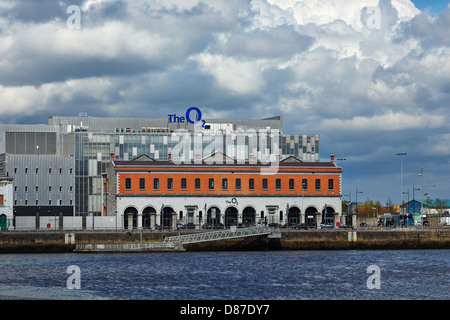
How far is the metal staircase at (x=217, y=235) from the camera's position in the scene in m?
114

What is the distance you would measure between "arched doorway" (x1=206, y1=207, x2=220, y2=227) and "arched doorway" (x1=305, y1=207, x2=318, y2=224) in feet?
46.4

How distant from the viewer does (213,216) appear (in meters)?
136

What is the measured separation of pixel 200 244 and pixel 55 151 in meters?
78.9

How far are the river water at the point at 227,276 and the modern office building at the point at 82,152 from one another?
193 feet

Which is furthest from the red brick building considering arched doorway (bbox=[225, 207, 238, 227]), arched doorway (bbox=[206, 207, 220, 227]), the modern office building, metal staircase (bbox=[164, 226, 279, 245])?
the modern office building

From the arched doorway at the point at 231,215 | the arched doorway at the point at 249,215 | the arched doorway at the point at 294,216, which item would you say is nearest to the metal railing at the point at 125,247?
the arched doorway at the point at 231,215

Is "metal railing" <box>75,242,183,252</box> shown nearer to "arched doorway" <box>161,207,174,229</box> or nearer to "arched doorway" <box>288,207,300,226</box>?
"arched doorway" <box>161,207,174,229</box>

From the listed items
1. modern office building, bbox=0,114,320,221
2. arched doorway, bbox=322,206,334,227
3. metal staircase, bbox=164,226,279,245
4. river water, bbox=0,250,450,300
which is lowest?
river water, bbox=0,250,450,300

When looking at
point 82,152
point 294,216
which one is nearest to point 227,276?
point 294,216

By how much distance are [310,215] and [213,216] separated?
50.7 ft

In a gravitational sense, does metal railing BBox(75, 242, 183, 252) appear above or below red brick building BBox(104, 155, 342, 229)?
below

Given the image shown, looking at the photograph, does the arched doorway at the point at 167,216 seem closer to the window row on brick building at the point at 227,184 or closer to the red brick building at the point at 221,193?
the red brick building at the point at 221,193

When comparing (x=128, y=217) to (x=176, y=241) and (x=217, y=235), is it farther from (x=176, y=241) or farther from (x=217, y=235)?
(x=217, y=235)

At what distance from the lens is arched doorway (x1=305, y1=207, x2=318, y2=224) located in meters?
138
